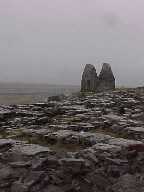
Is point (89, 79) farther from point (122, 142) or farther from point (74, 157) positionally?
point (74, 157)

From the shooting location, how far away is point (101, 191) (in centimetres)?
1298

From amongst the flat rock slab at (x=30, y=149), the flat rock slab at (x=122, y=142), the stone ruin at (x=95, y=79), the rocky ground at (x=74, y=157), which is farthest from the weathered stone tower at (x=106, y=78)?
the flat rock slab at (x=30, y=149)

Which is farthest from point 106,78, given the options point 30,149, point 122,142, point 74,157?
point 74,157

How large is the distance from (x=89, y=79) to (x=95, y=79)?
991 mm

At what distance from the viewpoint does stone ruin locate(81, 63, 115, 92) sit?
59.4 meters

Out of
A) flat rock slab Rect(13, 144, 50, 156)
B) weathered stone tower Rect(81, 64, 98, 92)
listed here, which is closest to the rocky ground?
flat rock slab Rect(13, 144, 50, 156)

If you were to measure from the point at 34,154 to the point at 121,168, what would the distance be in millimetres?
2836

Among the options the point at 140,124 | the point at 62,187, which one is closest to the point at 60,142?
the point at 62,187

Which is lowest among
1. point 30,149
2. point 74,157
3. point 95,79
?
point 74,157

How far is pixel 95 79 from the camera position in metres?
60.8

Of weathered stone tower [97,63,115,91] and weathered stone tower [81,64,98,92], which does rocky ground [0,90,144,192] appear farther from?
weathered stone tower [97,63,115,91]

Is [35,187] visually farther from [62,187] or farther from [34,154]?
[34,154]

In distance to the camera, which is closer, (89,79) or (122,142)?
(122,142)

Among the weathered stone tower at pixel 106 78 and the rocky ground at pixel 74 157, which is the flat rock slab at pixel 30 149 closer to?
the rocky ground at pixel 74 157
